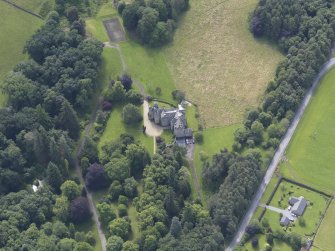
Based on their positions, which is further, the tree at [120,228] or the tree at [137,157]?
the tree at [137,157]

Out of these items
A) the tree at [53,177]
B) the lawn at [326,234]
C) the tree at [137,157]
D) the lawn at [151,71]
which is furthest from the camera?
the lawn at [151,71]

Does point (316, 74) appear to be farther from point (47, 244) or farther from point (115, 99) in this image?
point (47, 244)

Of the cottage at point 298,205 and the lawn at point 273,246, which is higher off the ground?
the cottage at point 298,205

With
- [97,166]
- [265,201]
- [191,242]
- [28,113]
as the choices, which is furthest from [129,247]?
[28,113]

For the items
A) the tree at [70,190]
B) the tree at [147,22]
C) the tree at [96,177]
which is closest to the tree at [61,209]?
the tree at [70,190]

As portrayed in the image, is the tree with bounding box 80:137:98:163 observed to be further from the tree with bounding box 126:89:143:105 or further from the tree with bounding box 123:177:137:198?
the tree with bounding box 126:89:143:105

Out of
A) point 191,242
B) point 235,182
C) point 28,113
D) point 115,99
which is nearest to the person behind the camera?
point 191,242

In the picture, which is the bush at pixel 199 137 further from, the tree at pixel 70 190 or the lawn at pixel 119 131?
the tree at pixel 70 190
